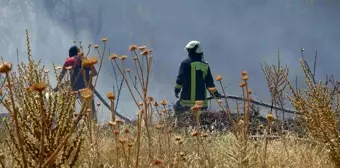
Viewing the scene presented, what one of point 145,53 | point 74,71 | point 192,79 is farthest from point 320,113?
point 192,79

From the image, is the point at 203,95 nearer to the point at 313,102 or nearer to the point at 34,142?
the point at 313,102

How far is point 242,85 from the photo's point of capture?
1.88m

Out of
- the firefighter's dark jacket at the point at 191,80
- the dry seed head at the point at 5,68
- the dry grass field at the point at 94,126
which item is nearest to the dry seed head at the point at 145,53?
the dry grass field at the point at 94,126

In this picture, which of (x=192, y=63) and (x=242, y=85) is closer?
(x=242, y=85)

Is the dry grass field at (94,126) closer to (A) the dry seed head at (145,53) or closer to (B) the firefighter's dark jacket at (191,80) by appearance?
(A) the dry seed head at (145,53)

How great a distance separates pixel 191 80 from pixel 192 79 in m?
0.02

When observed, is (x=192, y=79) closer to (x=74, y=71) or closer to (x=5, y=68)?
(x=74, y=71)

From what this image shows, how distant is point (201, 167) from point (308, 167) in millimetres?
589

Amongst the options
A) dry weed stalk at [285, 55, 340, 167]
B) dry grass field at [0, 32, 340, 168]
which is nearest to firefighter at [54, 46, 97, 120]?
dry grass field at [0, 32, 340, 168]

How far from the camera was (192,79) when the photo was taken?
21.4 feet

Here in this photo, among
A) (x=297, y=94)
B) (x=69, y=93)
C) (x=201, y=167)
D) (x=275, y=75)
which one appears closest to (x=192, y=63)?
(x=275, y=75)

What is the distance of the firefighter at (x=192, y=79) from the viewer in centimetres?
653

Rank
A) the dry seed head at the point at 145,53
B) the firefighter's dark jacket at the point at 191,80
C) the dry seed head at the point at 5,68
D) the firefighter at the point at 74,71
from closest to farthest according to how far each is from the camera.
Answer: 1. the dry seed head at the point at 5,68
2. the firefighter at the point at 74,71
3. the dry seed head at the point at 145,53
4. the firefighter's dark jacket at the point at 191,80

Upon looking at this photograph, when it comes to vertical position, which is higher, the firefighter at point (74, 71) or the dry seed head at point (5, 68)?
the firefighter at point (74, 71)
